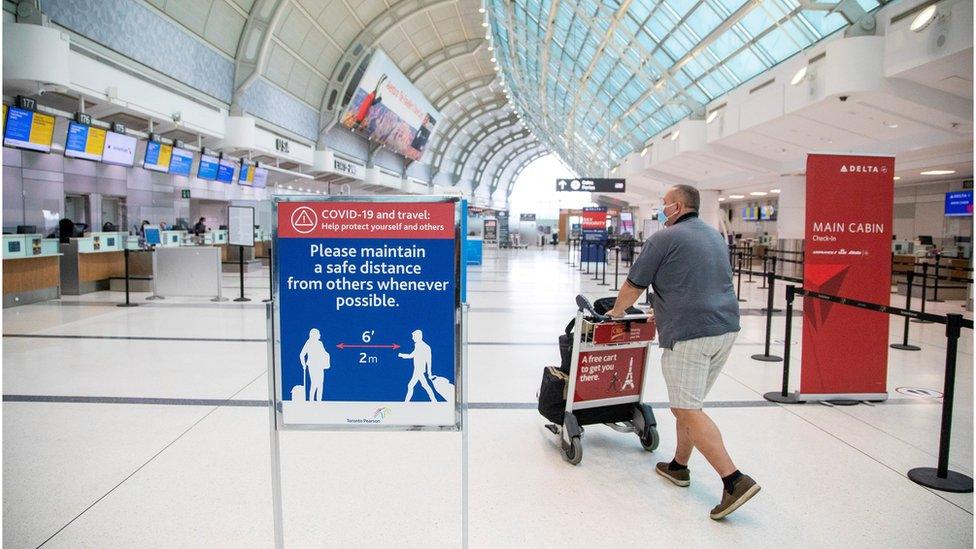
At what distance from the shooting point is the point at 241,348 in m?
6.95

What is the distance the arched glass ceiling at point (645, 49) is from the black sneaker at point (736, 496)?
10.8 meters

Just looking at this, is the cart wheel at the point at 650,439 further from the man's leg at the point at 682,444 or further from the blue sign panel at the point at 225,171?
the blue sign panel at the point at 225,171

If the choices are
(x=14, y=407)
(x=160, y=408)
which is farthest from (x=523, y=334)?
(x=14, y=407)

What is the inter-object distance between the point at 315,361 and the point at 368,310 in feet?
1.00

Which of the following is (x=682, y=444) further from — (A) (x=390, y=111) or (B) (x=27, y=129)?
(A) (x=390, y=111)

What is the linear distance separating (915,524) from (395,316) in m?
2.79

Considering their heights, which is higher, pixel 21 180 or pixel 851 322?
pixel 21 180

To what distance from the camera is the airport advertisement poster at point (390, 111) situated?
2684 centimetres

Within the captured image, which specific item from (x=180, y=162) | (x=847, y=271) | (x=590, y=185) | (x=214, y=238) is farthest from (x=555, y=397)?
(x=590, y=185)

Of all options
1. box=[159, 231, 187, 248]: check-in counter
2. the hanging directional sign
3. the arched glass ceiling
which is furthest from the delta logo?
the hanging directional sign

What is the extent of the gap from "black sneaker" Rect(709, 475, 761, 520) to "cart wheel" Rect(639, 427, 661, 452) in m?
0.84

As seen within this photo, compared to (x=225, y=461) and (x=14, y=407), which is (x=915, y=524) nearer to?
(x=225, y=461)

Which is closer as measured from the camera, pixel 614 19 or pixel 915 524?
pixel 915 524

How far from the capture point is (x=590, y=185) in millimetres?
29234
